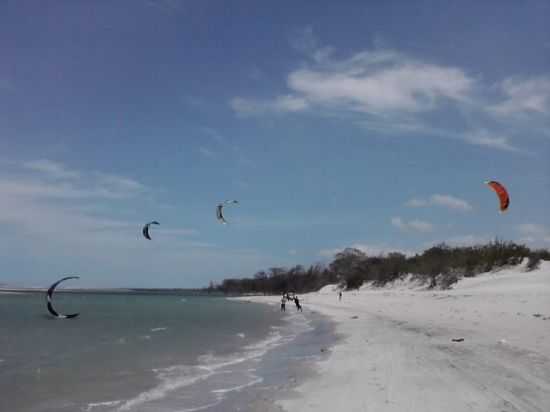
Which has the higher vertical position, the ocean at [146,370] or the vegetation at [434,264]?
the vegetation at [434,264]

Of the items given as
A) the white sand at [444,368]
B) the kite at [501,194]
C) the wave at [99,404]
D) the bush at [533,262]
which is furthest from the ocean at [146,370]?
the bush at [533,262]

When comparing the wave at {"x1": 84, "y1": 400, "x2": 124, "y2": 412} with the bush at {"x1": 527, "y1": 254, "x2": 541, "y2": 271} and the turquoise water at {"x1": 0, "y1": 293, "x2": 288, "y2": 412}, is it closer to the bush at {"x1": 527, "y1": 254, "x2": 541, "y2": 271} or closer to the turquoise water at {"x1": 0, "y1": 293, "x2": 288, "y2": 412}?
the turquoise water at {"x1": 0, "y1": 293, "x2": 288, "y2": 412}

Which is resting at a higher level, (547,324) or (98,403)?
(547,324)

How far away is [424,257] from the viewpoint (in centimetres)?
6469

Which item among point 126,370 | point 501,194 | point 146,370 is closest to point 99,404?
point 146,370

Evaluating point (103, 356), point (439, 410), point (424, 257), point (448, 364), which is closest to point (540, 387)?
point (439, 410)

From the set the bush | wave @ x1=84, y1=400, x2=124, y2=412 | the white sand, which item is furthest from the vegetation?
wave @ x1=84, y1=400, x2=124, y2=412

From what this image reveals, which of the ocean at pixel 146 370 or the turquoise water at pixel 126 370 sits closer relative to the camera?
the ocean at pixel 146 370

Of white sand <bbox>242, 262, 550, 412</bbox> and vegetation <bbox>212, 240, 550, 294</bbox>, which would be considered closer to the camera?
white sand <bbox>242, 262, 550, 412</bbox>

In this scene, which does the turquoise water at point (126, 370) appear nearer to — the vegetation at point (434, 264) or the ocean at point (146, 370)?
the ocean at point (146, 370)

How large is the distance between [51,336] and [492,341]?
71.0 ft

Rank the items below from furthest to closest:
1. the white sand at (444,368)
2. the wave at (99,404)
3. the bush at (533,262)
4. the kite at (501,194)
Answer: the bush at (533,262) < the kite at (501,194) < the wave at (99,404) < the white sand at (444,368)

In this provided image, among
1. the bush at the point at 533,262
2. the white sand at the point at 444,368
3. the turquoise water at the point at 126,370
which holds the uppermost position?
the bush at the point at 533,262

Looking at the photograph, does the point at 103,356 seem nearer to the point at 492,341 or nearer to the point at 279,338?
the point at 279,338
